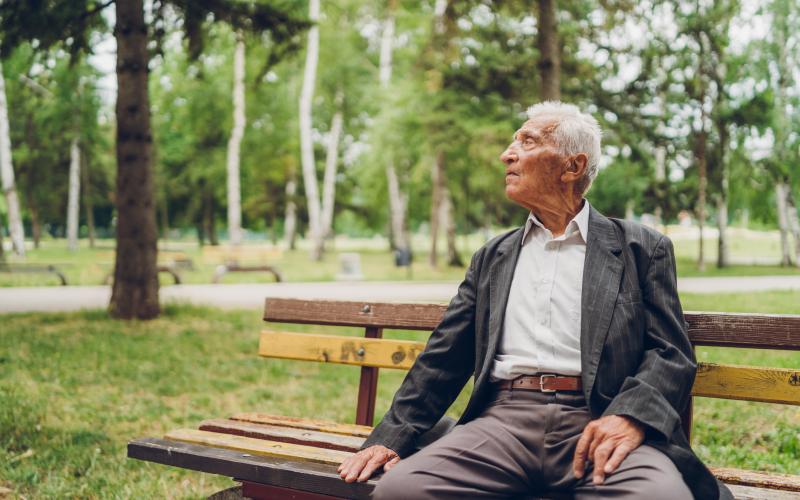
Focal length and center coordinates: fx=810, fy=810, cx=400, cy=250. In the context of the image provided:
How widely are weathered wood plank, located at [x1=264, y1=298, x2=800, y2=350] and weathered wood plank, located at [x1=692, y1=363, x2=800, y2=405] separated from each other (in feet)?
0.29

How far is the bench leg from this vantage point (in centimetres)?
304

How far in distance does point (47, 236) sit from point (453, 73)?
63651 millimetres

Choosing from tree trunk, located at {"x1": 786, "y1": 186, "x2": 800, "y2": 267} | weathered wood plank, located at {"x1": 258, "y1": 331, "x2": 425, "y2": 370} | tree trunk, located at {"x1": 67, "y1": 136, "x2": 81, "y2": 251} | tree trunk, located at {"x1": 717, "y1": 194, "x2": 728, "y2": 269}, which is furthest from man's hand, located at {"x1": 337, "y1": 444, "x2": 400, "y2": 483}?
tree trunk, located at {"x1": 67, "y1": 136, "x2": 81, "y2": 251}

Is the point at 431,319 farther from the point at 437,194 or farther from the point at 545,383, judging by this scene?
the point at 437,194

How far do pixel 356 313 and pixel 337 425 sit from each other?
49 cm

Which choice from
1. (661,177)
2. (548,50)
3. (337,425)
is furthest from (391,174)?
(337,425)

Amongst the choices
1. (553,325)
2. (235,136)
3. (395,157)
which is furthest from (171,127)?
(553,325)

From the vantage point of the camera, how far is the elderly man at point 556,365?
2.39 m

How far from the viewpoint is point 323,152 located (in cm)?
4728

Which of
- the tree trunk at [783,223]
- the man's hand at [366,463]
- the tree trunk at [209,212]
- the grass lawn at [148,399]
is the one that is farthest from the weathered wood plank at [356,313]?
the tree trunk at [209,212]

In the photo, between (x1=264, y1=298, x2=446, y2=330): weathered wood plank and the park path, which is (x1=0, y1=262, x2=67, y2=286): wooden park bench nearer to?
the park path

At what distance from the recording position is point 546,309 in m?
2.72

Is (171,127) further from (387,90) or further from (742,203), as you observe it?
(742,203)

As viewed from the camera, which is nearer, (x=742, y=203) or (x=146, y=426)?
(x=146, y=426)
